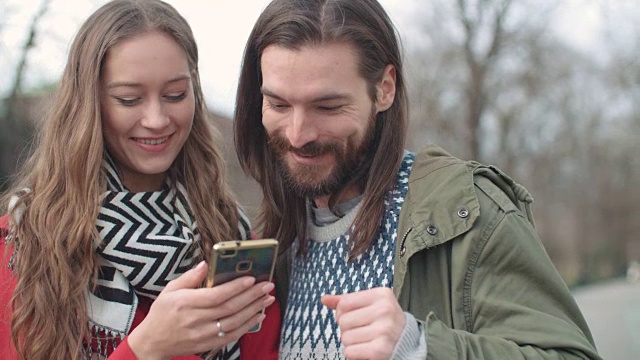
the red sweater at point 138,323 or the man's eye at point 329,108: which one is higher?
the man's eye at point 329,108

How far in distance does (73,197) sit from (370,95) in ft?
3.59

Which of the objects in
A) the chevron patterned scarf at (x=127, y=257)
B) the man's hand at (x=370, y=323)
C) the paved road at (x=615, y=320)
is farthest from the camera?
the paved road at (x=615, y=320)

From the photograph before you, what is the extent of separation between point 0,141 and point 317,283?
40.9ft

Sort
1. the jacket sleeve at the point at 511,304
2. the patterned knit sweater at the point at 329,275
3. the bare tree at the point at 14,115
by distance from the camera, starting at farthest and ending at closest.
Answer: the bare tree at the point at 14,115, the patterned knit sweater at the point at 329,275, the jacket sleeve at the point at 511,304

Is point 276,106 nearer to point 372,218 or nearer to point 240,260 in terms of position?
point 372,218

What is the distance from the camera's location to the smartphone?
1.91 metres

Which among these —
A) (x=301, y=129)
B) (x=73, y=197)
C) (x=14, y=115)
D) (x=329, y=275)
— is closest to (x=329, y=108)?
(x=301, y=129)

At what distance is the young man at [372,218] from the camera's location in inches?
77.7

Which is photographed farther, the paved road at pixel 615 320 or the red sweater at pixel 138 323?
the paved road at pixel 615 320

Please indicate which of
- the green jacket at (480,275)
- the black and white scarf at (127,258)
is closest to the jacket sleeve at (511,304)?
the green jacket at (480,275)

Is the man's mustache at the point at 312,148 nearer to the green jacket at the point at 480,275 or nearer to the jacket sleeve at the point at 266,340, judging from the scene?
the green jacket at the point at 480,275

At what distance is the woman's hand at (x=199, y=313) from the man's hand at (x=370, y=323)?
28cm

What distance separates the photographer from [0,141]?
13648 millimetres

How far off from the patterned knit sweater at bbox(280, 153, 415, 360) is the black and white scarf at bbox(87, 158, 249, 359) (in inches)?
12.4
